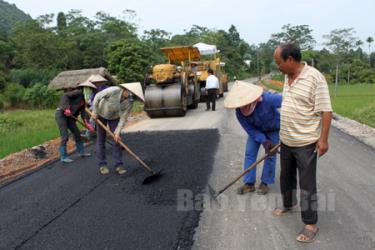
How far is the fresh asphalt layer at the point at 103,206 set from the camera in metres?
3.19

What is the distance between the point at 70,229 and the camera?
11.2 feet

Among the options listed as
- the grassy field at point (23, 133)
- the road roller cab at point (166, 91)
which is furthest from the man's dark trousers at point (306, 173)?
the road roller cab at point (166, 91)

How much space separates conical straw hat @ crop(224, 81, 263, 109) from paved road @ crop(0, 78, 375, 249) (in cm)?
106

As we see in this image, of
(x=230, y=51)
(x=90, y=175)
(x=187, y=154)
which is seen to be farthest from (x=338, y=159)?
(x=230, y=51)

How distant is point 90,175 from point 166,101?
20.0ft

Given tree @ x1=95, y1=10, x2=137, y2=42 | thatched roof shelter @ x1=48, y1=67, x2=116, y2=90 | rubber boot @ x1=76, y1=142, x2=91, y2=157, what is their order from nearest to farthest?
rubber boot @ x1=76, y1=142, x2=91, y2=157 < thatched roof shelter @ x1=48, y1=67, x2=116, y2=90 < tree @ x1=95, y1=10, x2=137, y2=42

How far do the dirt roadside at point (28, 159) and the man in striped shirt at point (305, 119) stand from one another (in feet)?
13.4

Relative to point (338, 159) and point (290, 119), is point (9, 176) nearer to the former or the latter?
point (290, 119)

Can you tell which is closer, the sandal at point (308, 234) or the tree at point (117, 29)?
the sandal at point (308, 234)

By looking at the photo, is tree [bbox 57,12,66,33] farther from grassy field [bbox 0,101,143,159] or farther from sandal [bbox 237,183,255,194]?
sandal [bbox 237,183,255,194]

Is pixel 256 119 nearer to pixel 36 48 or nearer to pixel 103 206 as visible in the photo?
pixel 103 206

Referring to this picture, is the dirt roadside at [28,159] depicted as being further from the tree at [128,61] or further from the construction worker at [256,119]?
the tree at [128,61]

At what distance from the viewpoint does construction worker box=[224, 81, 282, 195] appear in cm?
373

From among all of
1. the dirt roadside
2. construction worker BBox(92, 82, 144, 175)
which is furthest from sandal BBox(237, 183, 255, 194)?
the dirt roadside
